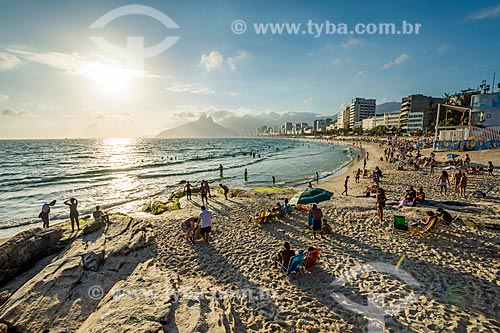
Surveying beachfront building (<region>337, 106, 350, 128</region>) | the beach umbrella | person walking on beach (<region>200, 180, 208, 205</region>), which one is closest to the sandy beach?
the beach umbrella

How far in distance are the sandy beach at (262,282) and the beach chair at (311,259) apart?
218 millimetres

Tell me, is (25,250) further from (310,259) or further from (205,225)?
(310,259)

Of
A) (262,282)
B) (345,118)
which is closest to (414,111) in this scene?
(345,118)

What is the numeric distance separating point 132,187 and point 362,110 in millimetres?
171645

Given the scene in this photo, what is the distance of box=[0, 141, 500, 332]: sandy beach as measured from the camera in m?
5.05

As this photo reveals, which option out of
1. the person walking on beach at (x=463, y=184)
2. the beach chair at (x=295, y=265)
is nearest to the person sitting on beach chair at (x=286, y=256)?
the beach chair at (x=295, y=265)

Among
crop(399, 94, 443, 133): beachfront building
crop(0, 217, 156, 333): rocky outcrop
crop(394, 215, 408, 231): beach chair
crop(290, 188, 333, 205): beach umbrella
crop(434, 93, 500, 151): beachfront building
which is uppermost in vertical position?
crop(399, 94, 443, 133): beachfront building

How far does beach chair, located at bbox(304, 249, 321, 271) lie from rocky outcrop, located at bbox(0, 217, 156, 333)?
5252mm

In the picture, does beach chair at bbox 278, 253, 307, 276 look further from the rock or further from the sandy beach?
the rock

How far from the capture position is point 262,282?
6.63 meters

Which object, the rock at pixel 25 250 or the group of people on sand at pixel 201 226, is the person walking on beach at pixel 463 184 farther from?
the rock at pixel 25 250

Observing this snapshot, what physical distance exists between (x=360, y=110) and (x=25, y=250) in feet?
595

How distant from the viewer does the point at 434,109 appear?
77.8 metres

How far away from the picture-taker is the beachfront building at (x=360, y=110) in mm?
164250
